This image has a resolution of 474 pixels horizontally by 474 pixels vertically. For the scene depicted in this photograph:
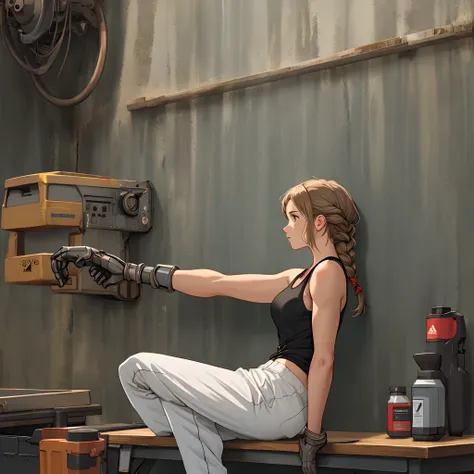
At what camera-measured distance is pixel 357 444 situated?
3.67 m

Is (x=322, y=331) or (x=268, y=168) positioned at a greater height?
(x=268, y=168)

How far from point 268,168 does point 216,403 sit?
1297 millimetres

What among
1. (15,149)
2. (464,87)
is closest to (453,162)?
→ (464,87)

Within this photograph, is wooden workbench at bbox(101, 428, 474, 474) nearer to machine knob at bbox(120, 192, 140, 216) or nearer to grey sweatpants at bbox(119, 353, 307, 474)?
grey sweatpants at bbox(119, 353, 307, 474)

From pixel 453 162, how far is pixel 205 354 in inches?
61.6

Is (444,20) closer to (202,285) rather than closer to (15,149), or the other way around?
(202,285)

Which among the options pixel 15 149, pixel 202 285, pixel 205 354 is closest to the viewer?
pixel 202 285

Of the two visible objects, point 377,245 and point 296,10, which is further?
point 296,10

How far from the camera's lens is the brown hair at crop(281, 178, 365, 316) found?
13.6 feet

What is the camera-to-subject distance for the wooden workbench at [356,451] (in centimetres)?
353

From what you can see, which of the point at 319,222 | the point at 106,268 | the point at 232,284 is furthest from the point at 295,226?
the point at 106,268

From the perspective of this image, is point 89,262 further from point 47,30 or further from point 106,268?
point 47,30

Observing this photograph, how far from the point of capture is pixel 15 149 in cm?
564

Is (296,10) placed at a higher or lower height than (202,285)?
higher
